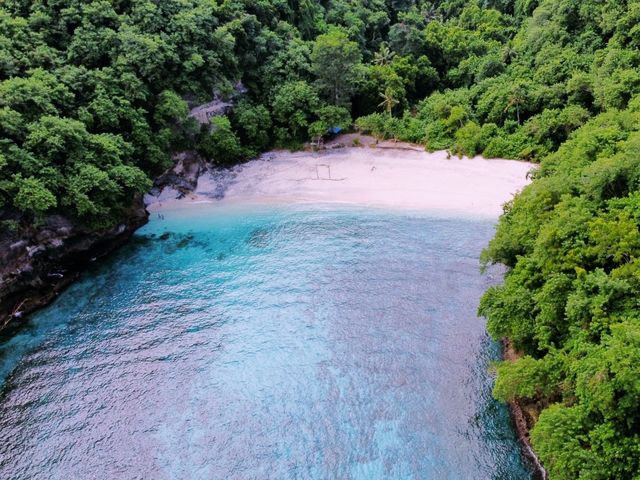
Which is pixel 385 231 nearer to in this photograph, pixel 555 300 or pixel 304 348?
pixel 304 348

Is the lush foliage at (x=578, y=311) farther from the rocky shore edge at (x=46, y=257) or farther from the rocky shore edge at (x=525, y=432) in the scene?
the rocky shore edge at (x=46, y=257)

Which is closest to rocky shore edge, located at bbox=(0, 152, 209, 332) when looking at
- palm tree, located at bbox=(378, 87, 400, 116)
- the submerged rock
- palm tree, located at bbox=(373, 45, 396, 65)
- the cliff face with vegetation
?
the submerged rock

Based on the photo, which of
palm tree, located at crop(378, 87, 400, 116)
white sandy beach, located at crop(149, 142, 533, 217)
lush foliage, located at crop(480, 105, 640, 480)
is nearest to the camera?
lush foliage, located at crop(480, 105, 640, 480)

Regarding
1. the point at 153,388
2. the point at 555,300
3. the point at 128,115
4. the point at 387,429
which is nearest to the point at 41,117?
the point at 128,115

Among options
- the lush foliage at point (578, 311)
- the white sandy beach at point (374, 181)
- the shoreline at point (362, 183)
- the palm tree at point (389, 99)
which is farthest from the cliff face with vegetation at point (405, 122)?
the white sandy beach at point (374, 181)

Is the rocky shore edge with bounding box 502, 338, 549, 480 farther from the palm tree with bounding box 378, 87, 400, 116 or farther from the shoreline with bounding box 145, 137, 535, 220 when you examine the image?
the palm tree with bounding box 378, 87, 400, 116

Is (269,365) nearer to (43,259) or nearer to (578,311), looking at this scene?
(578,311)
